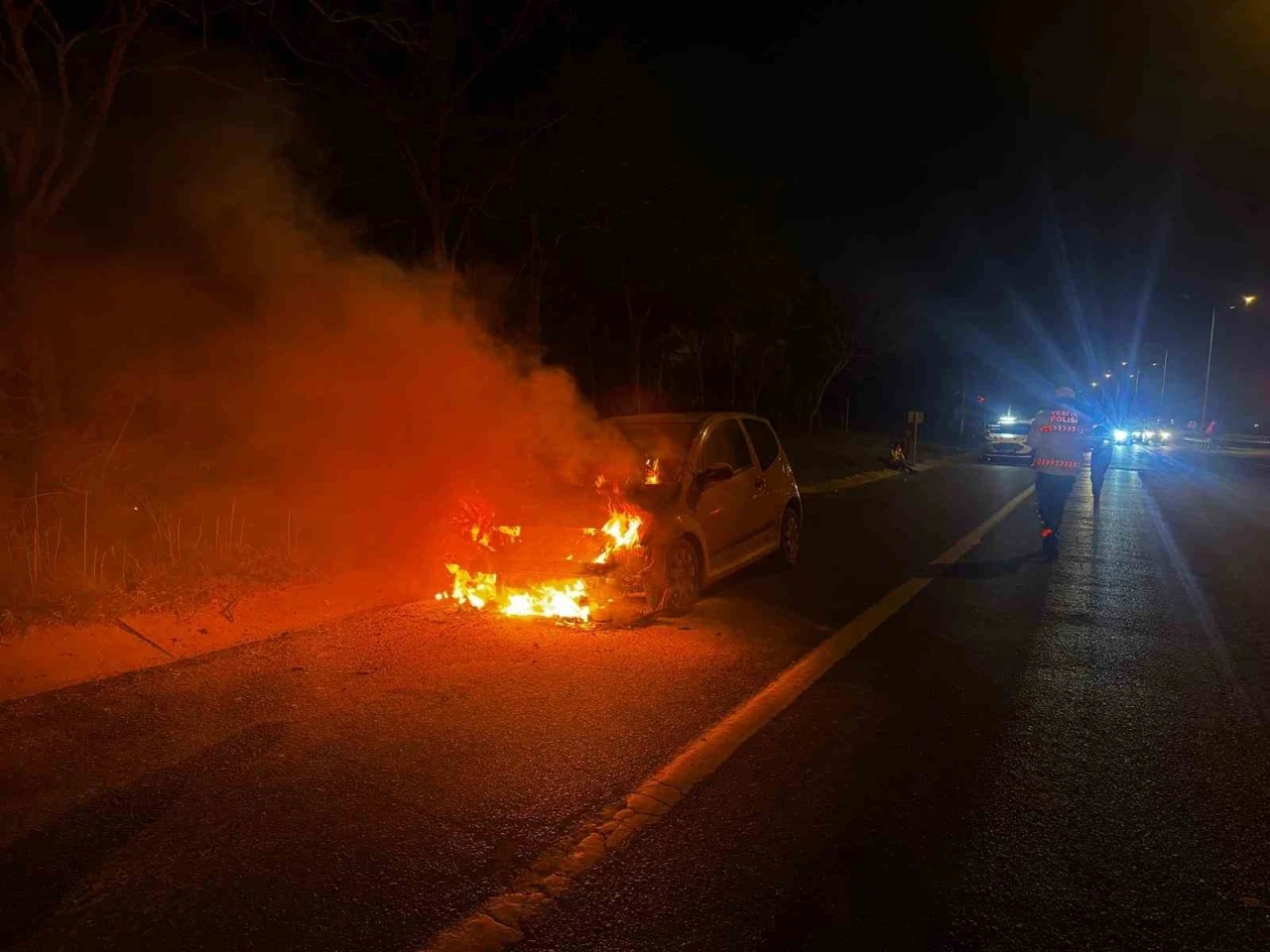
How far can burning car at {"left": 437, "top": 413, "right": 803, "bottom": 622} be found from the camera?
6449 mm

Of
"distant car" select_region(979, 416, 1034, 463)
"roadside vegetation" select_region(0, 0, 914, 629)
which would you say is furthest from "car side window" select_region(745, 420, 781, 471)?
"distant car" select_region(979, 416, 1034, 463)

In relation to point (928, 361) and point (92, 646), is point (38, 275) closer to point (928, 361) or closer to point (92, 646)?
point (92, 646)

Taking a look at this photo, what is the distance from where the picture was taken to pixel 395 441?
37.7 feet

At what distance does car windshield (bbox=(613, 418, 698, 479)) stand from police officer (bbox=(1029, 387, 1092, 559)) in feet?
17.2

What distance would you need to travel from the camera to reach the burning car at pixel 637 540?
21.2 feet

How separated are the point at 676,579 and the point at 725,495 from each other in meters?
1.09

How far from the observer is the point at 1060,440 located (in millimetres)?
10625

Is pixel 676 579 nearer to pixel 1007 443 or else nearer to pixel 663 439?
pixel 663 439

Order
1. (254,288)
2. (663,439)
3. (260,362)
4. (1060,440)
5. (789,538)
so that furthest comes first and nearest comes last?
1. (260,362)
2. (254,288)
3. (1060,440)
4. (789,538)
5. (663,439)

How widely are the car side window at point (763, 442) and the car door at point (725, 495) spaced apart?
13.5 inches

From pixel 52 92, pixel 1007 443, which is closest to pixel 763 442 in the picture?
pixel 52 92

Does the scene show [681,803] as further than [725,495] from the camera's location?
No

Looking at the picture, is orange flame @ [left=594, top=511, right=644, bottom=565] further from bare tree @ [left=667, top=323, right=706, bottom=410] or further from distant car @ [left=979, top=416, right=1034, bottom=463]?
distant car @ [left=979, top=416, right=1034, bottom=463]

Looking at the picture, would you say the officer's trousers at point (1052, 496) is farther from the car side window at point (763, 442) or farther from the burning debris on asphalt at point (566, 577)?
the burning debris on asphalt at point (566, 577)
